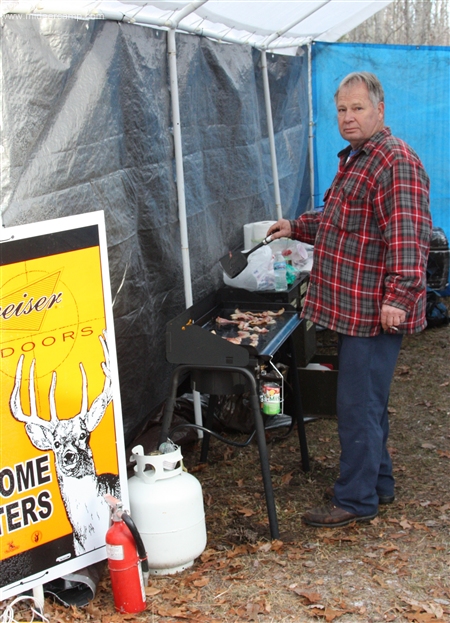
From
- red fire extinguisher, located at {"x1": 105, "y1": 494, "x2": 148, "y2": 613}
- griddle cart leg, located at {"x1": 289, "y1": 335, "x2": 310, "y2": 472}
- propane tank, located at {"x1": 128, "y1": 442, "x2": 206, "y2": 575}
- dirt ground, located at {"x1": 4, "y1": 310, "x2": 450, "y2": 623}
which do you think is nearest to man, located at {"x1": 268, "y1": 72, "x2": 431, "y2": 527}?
dirt ground, located at {"x1": 4, "y1": 310, "x2": 450, "y2": 623}

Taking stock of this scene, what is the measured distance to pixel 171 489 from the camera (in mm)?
3316

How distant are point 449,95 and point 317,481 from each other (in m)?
5.90

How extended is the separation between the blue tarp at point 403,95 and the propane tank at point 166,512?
20.5 ft

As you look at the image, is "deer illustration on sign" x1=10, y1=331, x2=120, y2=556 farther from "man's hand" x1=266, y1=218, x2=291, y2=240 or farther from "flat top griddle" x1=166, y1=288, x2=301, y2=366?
"man's hand" x1=266, y1=218, x2=291, y2=240

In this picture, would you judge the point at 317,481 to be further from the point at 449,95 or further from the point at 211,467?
the point at 449,95

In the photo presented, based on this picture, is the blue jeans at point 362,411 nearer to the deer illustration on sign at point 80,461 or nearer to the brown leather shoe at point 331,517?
the brown leather shoe at point 331,517

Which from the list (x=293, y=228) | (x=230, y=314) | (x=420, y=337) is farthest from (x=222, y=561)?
(x=420, y=337)

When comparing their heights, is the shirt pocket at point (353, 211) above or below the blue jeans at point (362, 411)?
above

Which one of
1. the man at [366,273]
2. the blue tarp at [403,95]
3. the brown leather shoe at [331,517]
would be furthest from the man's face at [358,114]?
the blue tarp at [403,95]

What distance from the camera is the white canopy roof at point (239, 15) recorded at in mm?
3648

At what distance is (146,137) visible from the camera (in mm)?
4395

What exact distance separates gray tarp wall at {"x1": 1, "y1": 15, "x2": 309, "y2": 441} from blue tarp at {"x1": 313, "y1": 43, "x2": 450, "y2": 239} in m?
2.35

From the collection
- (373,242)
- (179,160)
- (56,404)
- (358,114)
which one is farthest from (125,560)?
(179,160)

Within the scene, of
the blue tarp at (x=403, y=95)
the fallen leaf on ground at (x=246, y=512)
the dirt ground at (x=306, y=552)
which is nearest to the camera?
the dirt ground at (x=306, y=552)
